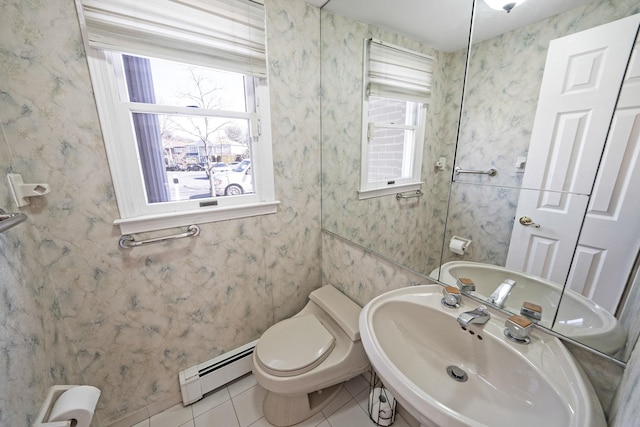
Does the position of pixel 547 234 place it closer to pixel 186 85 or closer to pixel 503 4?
pixel 503 4

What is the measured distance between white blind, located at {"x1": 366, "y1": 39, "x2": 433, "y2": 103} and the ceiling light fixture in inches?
9.9

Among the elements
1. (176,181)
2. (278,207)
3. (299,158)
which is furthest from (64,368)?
(299,158)

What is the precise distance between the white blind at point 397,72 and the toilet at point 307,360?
1.27m

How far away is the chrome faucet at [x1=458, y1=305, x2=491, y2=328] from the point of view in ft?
2.57

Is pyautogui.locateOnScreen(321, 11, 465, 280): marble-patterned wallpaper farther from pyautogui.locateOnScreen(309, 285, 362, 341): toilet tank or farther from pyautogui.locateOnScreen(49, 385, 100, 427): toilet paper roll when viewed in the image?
pyautogui.locateOnScreen(49, 385, 100, 427): toilet paper roll

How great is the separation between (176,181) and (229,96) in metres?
0.54

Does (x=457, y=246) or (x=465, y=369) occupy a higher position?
(x=457, y=246)

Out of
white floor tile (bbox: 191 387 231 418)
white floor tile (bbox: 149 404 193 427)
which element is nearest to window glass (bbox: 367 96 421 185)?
white floor tile (bbox: 191 387 231 418)

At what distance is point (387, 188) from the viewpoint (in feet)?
4.57

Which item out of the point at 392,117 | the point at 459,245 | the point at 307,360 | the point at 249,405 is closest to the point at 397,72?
the point at 392,117

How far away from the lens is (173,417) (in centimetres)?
133

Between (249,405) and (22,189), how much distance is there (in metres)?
1.51

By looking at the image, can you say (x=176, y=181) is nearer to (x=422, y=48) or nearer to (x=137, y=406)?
(x=137, y=406)

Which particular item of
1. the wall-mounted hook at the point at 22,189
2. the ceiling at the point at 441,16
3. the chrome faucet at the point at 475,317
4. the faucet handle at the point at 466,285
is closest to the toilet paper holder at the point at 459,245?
the faucet handle at the point at 466,285
